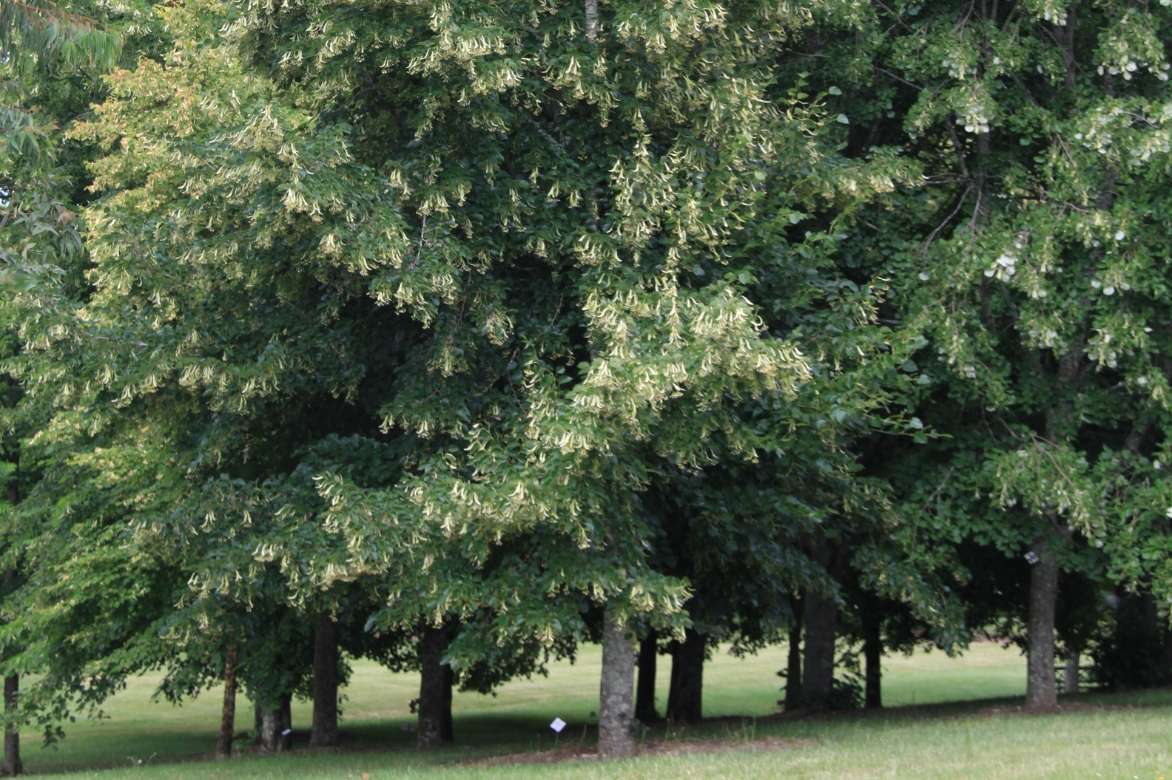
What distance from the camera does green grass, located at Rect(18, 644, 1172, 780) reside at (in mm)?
10195

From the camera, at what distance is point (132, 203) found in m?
17.6

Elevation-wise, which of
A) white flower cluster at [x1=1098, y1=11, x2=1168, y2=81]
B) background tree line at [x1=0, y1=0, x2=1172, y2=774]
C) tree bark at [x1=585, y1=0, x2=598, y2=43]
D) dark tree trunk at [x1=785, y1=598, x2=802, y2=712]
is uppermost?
white flower cluster at [x1=1098, y1=11, x2=1168, y2=81]

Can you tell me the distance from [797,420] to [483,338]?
3091 millimetres

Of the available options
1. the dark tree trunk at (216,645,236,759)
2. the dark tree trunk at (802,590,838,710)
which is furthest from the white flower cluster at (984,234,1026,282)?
the dark tree trunk at (216,645,236,759)

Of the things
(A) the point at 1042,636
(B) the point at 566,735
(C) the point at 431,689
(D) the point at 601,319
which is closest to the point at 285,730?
(C) the point at 431,689

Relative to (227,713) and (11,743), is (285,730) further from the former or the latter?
(11,743)

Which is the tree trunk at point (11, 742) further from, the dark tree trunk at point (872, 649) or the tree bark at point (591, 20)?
the tree bark at point (591, 20)

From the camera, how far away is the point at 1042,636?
53.8 feet

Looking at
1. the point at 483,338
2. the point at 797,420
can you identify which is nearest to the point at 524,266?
the point at 483,338

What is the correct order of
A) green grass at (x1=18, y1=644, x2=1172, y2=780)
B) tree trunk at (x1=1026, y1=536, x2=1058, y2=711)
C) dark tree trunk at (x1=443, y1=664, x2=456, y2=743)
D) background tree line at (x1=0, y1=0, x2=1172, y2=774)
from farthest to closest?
dark tree trunk at (x1=443, y1=664, x2=456, y2=743) → tree trunk at (x1=1026, y1=536, x2=1058, y2=711) → background tree line at (x1=0, y1=0, x2=1172, y2=774) → green grass at (x1=18, y1=644, x2=1172, y2=780)

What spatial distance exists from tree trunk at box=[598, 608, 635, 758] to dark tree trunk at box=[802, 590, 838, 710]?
22.9ft

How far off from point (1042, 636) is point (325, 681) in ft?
31.6

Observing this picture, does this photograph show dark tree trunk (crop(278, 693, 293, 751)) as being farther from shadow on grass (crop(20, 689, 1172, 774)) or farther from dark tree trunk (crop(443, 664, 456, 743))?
dark tree trunk (crop(443, 664, 456, 743))

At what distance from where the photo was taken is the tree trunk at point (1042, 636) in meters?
16.2
